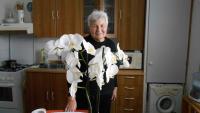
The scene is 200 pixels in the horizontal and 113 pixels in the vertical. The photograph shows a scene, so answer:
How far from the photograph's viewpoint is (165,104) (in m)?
2.96

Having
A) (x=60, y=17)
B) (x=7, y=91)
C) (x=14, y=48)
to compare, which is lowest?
(x=7, y=91)

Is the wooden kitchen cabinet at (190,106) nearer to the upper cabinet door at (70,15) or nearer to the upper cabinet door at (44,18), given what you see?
the upper cabinet door at (70,15)

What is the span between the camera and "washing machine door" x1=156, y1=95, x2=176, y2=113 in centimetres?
288

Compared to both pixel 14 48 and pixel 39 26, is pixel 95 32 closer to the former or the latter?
pixel 39 26

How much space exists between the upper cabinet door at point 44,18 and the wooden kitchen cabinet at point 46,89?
1.92 ft

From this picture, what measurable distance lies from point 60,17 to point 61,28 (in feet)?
0.50

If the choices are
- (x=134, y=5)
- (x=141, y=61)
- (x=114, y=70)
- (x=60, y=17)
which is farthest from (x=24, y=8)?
(x=114, y=70)

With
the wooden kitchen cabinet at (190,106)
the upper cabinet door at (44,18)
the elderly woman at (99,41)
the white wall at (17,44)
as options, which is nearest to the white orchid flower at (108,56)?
the elderly woman at (99,41)

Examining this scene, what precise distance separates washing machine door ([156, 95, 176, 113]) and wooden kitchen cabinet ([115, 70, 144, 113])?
0.28m

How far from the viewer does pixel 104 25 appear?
1674 mm

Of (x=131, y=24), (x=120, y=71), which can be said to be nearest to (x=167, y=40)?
(x=131, y=24)

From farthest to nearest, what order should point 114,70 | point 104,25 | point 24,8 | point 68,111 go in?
point 24,8
point 104,25
point 68,111
point 114,70

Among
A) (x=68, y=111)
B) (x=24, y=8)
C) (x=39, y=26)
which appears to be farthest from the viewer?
(x=24, y=8)

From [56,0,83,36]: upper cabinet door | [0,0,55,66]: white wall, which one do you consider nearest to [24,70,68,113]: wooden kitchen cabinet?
[0,0,55,66]: white wall
